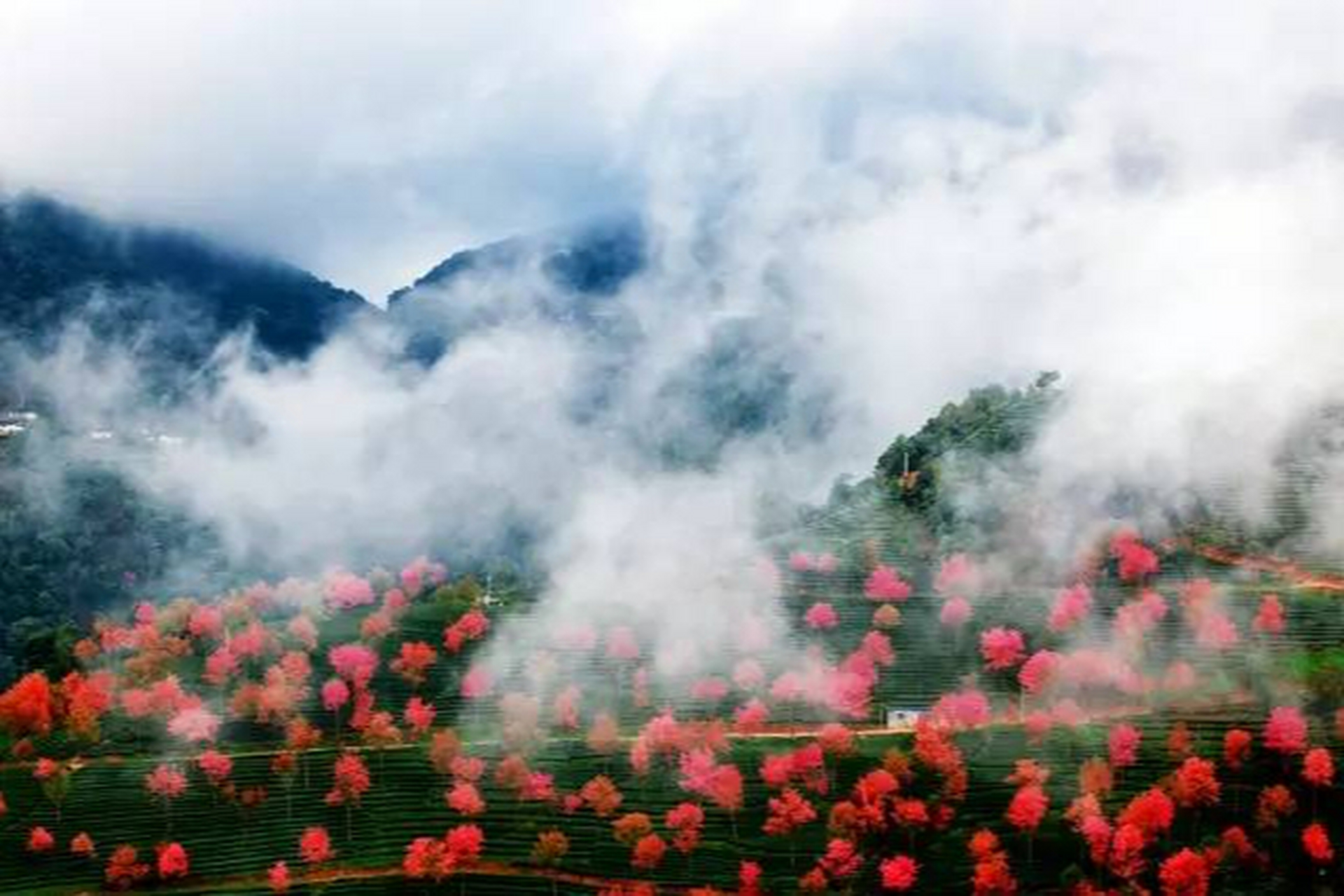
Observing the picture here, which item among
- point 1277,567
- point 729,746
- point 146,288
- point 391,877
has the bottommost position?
point 391,877

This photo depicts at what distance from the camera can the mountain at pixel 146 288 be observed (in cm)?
9594

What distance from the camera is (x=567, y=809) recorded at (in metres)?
49.6

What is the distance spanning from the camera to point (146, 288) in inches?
4035

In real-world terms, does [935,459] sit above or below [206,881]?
above

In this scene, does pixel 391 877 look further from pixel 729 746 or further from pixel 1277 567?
pixel 1277 567

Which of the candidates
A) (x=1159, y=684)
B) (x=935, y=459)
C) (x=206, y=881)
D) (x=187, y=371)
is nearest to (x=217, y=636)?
(x=206, y=881)

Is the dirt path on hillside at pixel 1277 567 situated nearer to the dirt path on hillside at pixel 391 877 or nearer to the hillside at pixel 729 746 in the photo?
the hillside at pixel 729 746

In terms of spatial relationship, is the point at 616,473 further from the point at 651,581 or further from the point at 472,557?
the point at 651,581

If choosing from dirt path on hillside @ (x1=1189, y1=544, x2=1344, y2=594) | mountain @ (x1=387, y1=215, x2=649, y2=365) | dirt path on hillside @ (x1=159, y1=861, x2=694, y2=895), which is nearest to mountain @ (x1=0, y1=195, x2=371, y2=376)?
mountain @ (x1=387, y1=215, x2=649, y2=365)

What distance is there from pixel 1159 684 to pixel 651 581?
20.7 meters

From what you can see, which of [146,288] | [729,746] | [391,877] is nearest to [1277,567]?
[729,746]

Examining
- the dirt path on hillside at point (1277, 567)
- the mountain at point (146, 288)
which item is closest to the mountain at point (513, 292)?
the mountain at point (146, 288)

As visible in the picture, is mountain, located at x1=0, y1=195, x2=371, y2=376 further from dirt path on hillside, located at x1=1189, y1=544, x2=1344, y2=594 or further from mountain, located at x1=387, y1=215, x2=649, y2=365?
dirt path on hillside, located at x1=1189, y1=544, x2=1344, y2=594

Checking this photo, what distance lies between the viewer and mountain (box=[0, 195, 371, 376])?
95938mm
